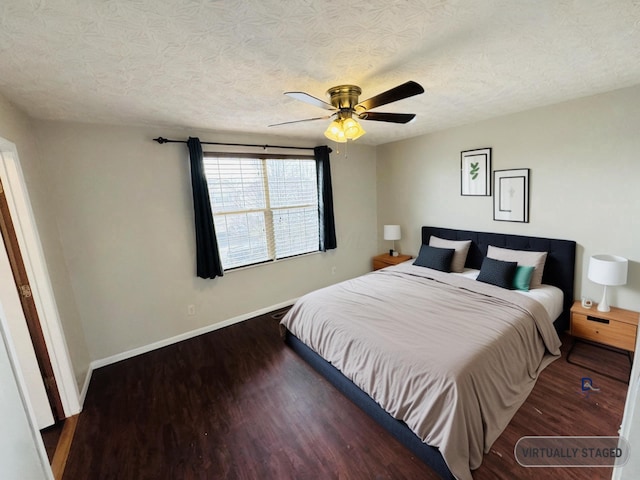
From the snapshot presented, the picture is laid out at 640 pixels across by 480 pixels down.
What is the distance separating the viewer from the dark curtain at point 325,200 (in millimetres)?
3895

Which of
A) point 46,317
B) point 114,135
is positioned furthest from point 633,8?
point 46,317

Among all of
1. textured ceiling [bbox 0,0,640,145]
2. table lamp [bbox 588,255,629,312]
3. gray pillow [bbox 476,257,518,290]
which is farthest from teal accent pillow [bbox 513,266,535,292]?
textured ceiling [bbox 0,0,640,145]

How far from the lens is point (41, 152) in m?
2.37

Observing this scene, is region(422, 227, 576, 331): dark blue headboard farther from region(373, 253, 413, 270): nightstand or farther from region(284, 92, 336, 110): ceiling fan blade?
region(284, 92, 336, 110): ceiling fan blade

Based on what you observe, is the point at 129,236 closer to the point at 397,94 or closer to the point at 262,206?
the point at 262,206

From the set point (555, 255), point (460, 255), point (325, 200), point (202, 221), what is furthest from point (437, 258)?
point (202, 221)

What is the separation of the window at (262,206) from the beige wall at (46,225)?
1.37 m

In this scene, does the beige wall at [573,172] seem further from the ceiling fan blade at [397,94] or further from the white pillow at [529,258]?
the ceiling fan blade at [397,94]

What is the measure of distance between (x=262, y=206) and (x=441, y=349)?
8.64ft

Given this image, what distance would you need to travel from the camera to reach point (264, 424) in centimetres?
199

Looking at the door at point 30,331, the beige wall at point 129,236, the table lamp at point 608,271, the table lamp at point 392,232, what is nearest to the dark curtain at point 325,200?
the beige wall at point 129,236

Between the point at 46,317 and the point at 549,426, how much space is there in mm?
3573

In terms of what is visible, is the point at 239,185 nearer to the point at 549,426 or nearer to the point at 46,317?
the point at 46,317

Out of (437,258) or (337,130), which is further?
(437,258)
